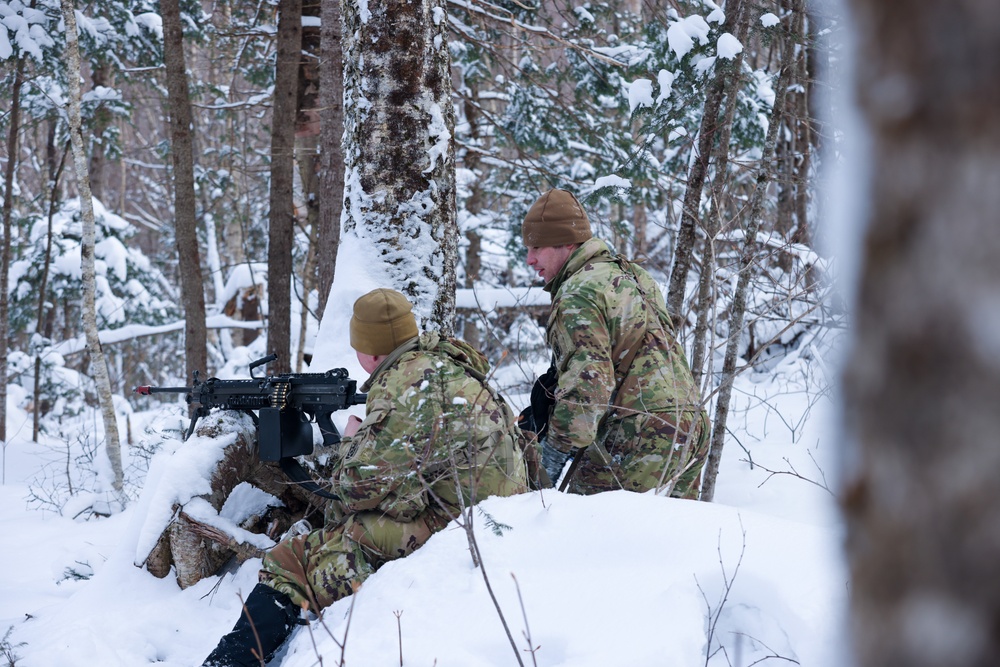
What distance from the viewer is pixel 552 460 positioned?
366 cm

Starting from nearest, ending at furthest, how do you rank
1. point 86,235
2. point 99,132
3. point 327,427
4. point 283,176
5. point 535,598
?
1. point 535,598
2. point 327,427
3. point 86,235
4. point 283,176
5. point 99,132

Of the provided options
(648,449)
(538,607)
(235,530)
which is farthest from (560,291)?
(235,530)

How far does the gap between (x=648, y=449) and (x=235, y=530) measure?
209 centimetres

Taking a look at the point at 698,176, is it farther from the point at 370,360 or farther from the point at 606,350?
the point at 370,360

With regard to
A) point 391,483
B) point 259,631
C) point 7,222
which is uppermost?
point 7,222

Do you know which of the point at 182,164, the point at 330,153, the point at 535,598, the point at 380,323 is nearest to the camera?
the point at 535,598

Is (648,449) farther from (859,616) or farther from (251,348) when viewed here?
(251,348)

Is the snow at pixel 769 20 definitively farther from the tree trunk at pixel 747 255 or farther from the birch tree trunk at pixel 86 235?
the birch tree trunk at pixel 86 235

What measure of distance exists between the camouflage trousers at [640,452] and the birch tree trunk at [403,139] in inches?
47.3

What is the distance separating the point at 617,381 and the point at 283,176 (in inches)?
160

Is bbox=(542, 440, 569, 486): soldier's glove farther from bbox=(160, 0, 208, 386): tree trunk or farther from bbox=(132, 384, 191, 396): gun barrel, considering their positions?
bbox=(160, 0, 208, 386): tree trunk

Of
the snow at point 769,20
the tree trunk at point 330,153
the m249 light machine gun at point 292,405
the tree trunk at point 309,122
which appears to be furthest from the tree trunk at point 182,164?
the snow at point 769,20

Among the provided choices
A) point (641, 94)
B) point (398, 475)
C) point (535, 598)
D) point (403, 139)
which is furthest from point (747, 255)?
point (535, 598)

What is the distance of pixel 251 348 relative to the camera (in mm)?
10664
